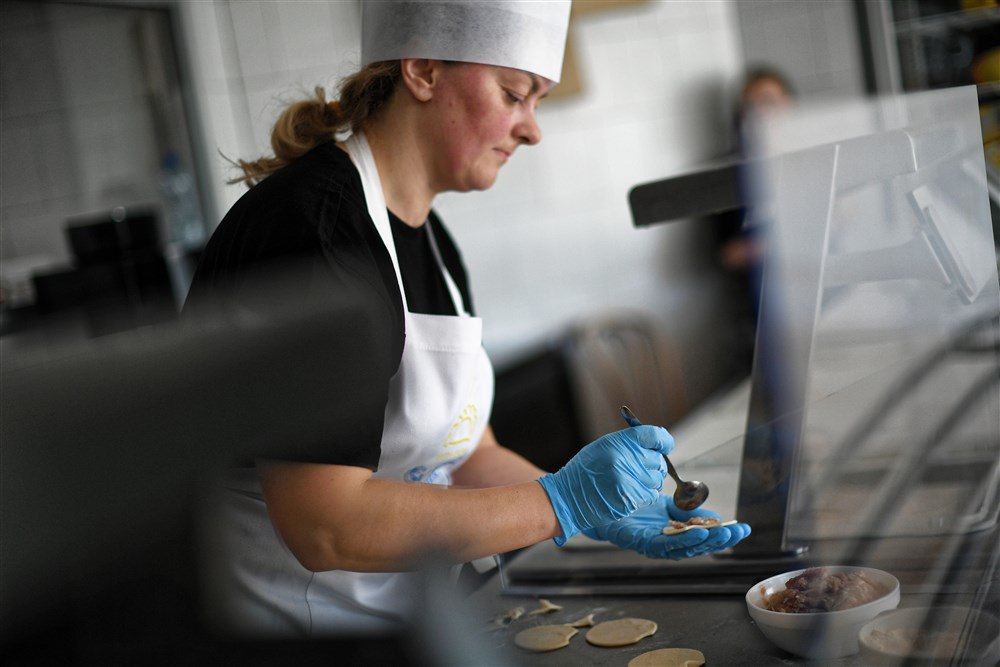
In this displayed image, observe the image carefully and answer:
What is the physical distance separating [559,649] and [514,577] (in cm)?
22

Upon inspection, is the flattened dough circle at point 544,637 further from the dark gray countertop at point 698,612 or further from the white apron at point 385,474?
the white apron at point 385,474

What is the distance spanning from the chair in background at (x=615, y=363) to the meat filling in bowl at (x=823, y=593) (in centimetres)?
184

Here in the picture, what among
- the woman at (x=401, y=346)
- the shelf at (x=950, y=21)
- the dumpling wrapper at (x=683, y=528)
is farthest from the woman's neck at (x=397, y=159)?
the shelf at (x=950, y=21)

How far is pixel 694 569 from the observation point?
107 centimetres

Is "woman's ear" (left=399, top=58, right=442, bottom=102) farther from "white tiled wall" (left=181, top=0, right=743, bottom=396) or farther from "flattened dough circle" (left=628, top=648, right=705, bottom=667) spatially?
"white tiled wall" (left=181, top=0, right=743, bottom=396)

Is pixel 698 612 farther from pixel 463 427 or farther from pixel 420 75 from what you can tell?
pixel 420 75

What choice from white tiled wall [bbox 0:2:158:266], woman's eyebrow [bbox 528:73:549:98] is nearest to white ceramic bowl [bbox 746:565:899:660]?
woman's eyebrow [bbox 528:73:549:98]

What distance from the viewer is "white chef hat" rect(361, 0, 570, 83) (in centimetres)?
105

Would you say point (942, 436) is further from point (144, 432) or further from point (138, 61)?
point (138, 61)

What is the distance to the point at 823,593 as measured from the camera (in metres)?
0.89

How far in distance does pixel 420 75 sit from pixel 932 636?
2.39 feet

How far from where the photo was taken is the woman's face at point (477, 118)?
105 centimetres

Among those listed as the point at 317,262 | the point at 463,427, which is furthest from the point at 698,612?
the point at 317,262

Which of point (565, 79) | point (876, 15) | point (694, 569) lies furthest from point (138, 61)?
point (694, 569)
